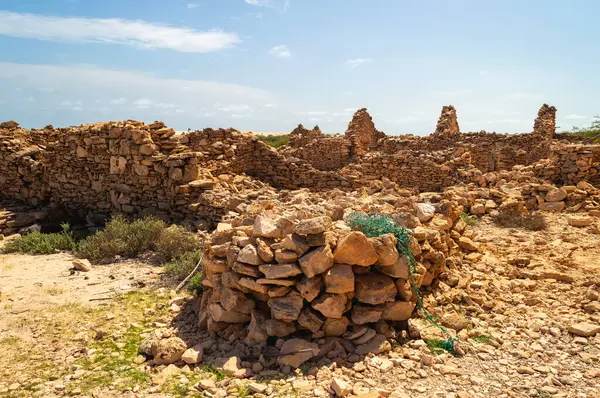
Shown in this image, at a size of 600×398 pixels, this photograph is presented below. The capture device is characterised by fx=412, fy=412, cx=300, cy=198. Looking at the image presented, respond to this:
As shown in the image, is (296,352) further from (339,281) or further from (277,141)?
(277,141)

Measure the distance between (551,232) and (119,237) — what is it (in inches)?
299

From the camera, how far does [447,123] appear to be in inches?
727

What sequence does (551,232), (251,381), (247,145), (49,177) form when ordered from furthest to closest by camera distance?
(247,145), (49,177), (551,232), (251,381)

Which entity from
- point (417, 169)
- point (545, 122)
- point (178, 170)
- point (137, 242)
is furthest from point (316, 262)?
point (545, 122)

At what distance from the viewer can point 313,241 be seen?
13.7 feet

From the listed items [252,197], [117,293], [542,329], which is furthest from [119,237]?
[542,329]

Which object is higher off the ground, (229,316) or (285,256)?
(285,256)

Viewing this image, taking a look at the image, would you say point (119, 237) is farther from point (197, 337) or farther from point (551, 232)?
point (551, 232)

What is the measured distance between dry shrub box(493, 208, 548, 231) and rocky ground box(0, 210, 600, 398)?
1.40m

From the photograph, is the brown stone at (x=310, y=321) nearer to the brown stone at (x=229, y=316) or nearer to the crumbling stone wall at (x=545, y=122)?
the brown stone at (x=229, y=316)

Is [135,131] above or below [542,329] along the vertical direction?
above

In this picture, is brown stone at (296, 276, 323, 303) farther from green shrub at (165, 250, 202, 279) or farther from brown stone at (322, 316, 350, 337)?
green shrub at (165, 250, 202, 279)

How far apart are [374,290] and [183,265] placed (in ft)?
10.8

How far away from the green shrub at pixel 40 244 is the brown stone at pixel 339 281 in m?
5.81
